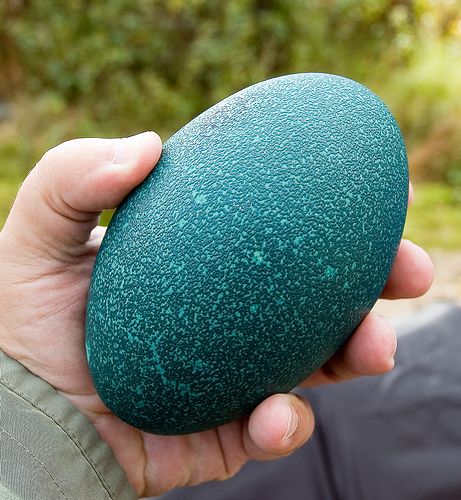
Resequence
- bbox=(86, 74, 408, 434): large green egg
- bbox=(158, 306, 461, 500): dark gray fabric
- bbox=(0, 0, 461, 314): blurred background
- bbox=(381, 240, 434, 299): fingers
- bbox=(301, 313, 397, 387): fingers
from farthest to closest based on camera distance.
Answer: bbox=(0, 0, 461, 314): blurred background
bbox=(158, 306, 461, 500): dark gray fabric
bbox=(381, 240, 434, 299): fingers
bbox=(301, 313, 397, 387): fingers
bbox=(86, 74, 408, 434): large green egg

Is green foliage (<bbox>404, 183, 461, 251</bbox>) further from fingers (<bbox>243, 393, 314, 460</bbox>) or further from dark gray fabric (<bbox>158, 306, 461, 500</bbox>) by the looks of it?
fingers (<bbox>243, 393, 314, 460</bbox>)

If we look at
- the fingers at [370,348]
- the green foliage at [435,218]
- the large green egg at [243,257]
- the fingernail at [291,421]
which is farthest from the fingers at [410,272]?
the green foliage at [435,218]

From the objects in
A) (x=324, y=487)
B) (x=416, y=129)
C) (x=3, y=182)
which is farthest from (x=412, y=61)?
(x=324, y=487)

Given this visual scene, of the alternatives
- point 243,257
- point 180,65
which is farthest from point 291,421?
point 180,65

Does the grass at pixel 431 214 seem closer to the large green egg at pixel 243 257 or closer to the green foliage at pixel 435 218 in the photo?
the green foliage at pixel 435 218

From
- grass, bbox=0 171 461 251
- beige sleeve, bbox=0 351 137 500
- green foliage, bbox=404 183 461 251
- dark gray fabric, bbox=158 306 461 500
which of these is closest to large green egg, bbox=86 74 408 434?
beige sleeve, bbox=0 351 137 500

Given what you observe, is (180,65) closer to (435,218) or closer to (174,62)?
(174,62)

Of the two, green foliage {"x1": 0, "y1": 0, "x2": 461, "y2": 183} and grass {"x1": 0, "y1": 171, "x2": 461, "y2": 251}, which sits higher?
green foliage {"x1": 0, "y1": 0, "x2": 461, "y2": 183}
